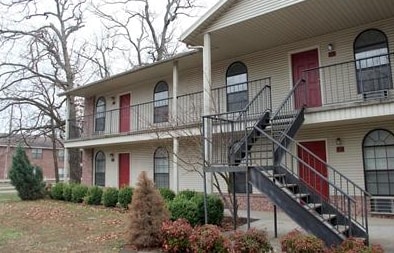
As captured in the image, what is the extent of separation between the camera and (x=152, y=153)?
1839 centimetres

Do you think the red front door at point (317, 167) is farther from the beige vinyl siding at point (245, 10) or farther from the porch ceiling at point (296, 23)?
the beige vinyl siding at point (245, 10)

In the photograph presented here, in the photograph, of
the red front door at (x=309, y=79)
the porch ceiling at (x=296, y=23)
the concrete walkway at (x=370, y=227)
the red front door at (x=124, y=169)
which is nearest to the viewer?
the concrete walkway at (x=370, y=227)

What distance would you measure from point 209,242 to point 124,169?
1349cm

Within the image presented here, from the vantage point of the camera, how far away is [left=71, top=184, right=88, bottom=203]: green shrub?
17.5m

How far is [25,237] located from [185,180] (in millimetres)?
7855

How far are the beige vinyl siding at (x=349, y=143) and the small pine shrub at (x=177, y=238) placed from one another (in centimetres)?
669

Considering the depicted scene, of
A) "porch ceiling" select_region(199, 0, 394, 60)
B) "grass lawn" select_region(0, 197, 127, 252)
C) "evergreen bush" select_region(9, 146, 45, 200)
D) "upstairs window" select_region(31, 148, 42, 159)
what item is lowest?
"grass lawn" select_region(0, 197, 127, 252)

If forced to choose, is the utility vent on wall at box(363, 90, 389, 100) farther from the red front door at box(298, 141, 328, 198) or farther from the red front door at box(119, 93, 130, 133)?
the red front door at box(119, 93, 130, 133)

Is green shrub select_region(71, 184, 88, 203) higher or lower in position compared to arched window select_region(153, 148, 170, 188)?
lower

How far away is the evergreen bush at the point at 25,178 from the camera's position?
62.8ft

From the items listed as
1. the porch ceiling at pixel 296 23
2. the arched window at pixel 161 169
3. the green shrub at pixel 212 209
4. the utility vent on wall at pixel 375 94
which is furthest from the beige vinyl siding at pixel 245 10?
the arched window at pixel 161 169

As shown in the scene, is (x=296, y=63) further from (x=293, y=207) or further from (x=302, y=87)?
(x=293, y=207)

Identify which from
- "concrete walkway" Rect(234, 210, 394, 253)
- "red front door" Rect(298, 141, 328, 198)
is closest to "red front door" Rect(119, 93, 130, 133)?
"concrete walkway" Rect(234, 210, 394, 253)

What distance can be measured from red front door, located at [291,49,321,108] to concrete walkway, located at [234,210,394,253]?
12.9 ft
